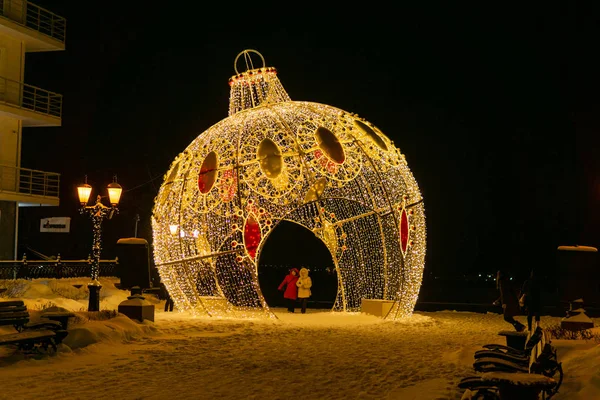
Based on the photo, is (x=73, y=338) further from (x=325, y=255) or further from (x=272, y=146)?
(x=325, y=255)

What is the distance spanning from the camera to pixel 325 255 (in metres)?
40.8

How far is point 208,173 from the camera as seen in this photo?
51.7ft

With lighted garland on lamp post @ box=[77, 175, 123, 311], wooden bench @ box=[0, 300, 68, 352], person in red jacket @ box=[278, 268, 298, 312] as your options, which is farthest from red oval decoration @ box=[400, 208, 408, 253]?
wooden bench @ box=[0, 300, 68, 352]

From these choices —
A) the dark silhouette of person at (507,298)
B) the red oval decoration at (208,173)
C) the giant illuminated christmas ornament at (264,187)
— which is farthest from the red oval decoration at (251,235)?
the dark silhouette of person at (507,298)

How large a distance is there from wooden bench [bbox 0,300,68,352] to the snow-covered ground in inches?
7.8

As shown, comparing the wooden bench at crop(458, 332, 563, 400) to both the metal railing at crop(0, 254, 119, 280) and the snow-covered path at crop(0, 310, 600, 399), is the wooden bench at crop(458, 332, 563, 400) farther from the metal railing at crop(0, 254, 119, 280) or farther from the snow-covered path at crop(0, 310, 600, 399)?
the metal railing at crop(0, 254, 119, 280)

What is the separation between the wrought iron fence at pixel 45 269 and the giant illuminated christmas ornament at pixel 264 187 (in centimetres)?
594

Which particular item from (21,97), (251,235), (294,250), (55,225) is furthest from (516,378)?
(55,225)

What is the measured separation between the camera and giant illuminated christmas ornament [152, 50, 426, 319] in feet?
50.8

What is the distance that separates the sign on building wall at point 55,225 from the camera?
40.9 metres

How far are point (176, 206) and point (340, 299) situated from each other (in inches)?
219

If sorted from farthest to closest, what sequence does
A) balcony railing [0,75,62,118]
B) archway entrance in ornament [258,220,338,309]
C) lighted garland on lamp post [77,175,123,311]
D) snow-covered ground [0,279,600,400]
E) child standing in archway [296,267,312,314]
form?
archway entrance in ornament [258,220,338,309] → balcony railing [0,75,62,118] → child standing in archway [296,267,312,314] → lighted garland on lamp post [77,175,123,311] → snow-covered ground [0,279,600,400]

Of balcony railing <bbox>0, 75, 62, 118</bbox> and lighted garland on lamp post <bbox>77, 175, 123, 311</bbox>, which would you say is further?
balcony railing <bbox>0, 75, 62, 118</bbox>

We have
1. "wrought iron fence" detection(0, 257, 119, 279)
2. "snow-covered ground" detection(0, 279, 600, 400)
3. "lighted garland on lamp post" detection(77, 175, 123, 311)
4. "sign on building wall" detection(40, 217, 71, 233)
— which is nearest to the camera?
"snow-covered ground" detection(0, 279, 600, 400)
